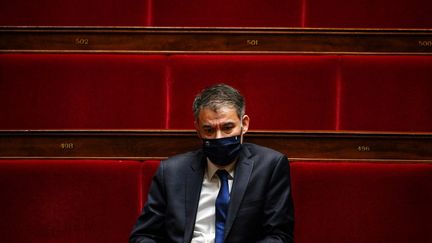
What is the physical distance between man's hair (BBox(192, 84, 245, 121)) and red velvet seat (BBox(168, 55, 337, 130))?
13cm

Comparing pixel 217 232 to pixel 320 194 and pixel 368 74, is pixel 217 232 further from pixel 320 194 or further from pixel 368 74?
pixel 368 74

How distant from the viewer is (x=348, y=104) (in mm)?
516

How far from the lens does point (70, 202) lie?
1.53ft

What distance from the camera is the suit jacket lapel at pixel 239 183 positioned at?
37 centimetres

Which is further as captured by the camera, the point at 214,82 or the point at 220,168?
the point at 214,82

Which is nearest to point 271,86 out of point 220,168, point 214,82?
point 214,82

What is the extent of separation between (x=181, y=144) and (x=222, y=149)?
0.34 ft

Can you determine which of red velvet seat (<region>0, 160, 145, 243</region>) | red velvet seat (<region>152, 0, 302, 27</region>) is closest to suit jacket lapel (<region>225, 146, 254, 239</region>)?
red velvet seat (<region>0, 160, 145, 243</region>)

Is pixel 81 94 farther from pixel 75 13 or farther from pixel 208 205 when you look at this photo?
pixel 208 205

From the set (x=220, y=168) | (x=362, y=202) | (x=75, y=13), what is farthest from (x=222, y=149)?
(x=75, y=13)

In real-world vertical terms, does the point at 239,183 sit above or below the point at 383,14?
below

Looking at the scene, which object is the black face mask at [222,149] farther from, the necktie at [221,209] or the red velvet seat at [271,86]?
the red velvet seat at [271,86]

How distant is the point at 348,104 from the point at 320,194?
0.11 m

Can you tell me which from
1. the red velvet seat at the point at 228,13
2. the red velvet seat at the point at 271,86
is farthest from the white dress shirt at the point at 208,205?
the red velvet seat at the point at 228,13
